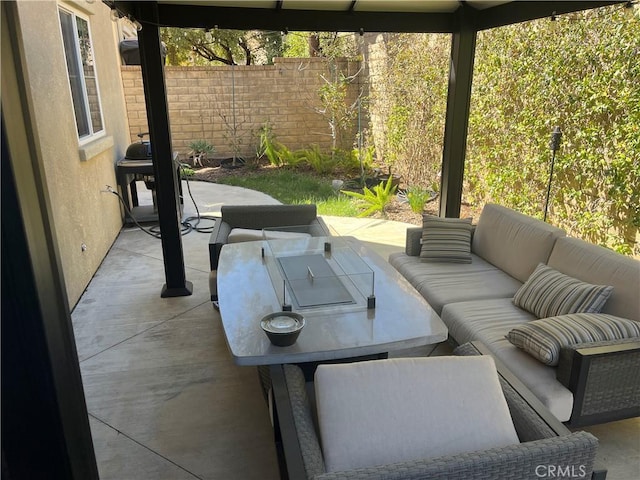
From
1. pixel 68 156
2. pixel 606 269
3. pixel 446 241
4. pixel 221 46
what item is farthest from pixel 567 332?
pixel 221 46

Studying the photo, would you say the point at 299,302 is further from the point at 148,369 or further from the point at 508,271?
the point at 508,271

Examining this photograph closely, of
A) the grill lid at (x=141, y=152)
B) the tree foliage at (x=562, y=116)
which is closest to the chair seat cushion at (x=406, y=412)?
the tree foliage at (x=562, y=116)

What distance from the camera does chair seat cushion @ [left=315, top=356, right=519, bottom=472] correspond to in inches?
48.7

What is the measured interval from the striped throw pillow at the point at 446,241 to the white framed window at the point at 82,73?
10.8ft

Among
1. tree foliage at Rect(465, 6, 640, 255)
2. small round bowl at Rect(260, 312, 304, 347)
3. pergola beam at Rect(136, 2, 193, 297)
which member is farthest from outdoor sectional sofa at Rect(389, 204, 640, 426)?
pergola beam at Rect(136, 2, 193, 297)

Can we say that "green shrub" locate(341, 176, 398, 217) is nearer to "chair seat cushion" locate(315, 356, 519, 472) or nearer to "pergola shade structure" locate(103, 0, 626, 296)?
"pergola shade structure" locate(103, 0, 626, 296)

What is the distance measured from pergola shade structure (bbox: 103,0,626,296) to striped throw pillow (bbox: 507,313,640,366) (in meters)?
2.05

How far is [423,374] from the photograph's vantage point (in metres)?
1.34

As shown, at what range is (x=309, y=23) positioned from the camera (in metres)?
3.87

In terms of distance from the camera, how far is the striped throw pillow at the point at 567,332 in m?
2.04

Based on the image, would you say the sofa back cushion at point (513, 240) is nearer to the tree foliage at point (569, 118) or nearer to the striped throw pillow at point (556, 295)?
the striped throw pillow at point (556, 295)

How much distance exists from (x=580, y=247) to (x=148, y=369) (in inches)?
102

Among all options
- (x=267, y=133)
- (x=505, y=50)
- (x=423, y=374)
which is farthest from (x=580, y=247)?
(x=267, y=133)

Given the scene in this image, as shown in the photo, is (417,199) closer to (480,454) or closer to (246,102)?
(246,102)
